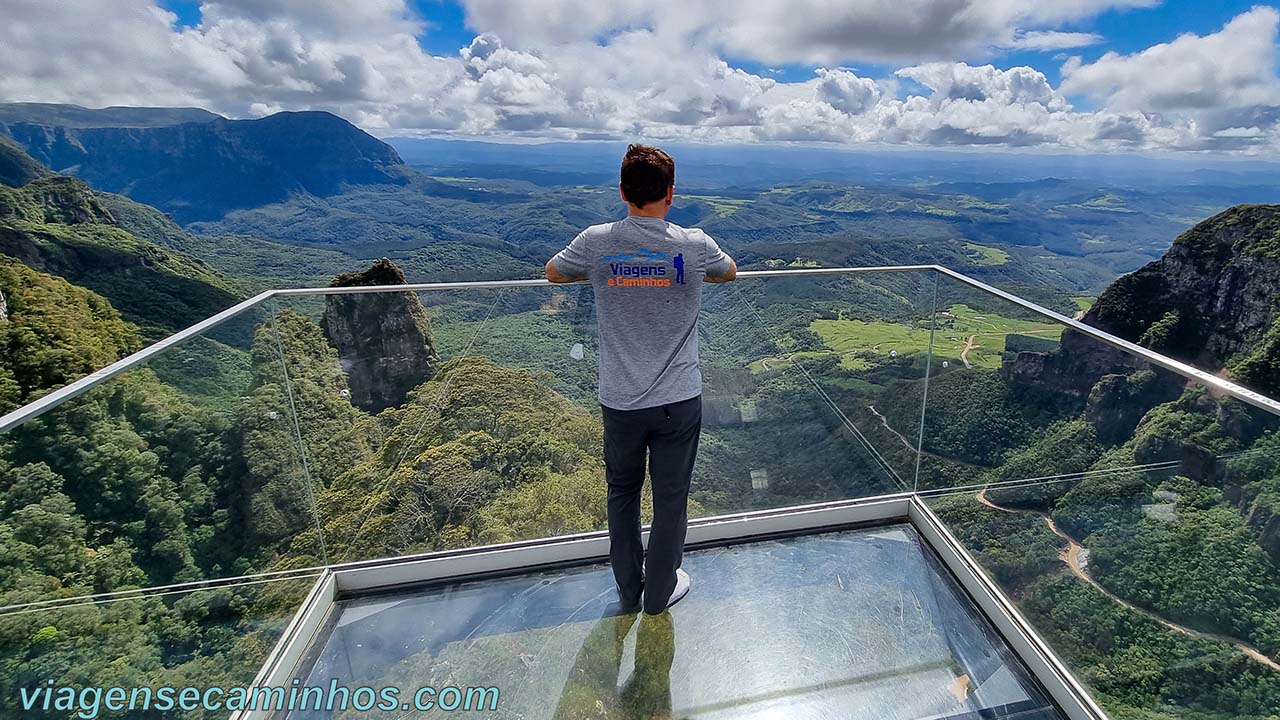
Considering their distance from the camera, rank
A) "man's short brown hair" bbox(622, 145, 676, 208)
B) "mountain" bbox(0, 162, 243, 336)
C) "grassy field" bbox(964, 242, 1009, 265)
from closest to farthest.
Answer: "man's short brown hair" bbox(622, 145, 676, 208)
"mountain" bbox(0, 162, 243, 336)
"grassy field" bbox(964, 242, 1009, 265)

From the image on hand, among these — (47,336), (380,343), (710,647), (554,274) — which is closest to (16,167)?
(47,336)

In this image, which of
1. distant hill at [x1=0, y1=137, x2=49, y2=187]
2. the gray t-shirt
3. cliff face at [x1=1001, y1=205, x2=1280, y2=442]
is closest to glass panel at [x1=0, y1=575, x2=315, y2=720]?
the gray t-shirt

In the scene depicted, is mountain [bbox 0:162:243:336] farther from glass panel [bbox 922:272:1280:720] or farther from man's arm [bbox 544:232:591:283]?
glass panel [bbox 922:272:1280:720]

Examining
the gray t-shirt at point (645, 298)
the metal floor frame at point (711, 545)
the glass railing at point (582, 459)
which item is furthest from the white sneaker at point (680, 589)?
the gray t-shirt at point (645, 298)

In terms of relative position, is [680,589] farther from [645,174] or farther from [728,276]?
[645,174]

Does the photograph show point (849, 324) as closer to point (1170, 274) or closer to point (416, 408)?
point (416, 408)

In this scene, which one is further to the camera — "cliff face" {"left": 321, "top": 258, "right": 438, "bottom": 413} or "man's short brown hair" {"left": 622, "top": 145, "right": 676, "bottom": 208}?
"cliff face" {"left": 321, "top": 258, "right": 438, "bottom": 413}
